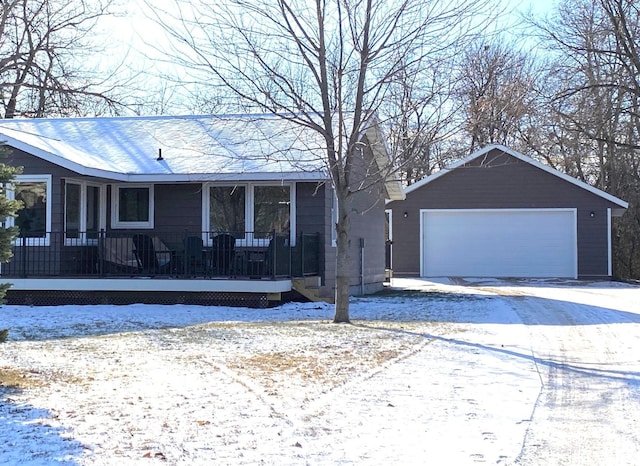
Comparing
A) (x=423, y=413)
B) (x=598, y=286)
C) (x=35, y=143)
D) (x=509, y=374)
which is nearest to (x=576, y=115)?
(x=598, y=286)

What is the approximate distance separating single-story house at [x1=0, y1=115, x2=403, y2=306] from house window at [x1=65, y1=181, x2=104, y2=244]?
0.9 inches

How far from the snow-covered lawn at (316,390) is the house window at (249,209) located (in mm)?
3406

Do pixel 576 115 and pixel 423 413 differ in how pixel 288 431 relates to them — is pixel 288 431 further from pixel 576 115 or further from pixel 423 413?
pixel 576 115

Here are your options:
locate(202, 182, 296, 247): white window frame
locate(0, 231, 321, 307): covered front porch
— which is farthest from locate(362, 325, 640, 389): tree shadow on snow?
locate(202, 182, 296, 247): white window frame

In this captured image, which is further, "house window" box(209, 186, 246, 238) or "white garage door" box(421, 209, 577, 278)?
"white garage door" box(421, 209, 577, 278)

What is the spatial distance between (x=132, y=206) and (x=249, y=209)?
279cm

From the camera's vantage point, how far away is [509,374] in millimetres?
8109

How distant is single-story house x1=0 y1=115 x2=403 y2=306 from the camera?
49.2 feet

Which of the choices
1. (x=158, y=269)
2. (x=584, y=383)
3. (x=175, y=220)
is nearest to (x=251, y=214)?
(x=175, y=220)

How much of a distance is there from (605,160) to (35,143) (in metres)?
27.4

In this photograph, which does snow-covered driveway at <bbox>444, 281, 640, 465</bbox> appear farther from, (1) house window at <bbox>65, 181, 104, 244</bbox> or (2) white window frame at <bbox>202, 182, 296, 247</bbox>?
(1) house window at <bbox>65, 181, 104, 244</bbox>

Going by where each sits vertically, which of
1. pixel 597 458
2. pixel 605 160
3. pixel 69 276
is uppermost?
pixel 605 160

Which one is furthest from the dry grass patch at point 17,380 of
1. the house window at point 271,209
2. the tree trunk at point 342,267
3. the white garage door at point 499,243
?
the white garage door at point 499,243

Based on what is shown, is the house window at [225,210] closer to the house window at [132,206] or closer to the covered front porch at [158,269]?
the covered front porch at [158,269]
